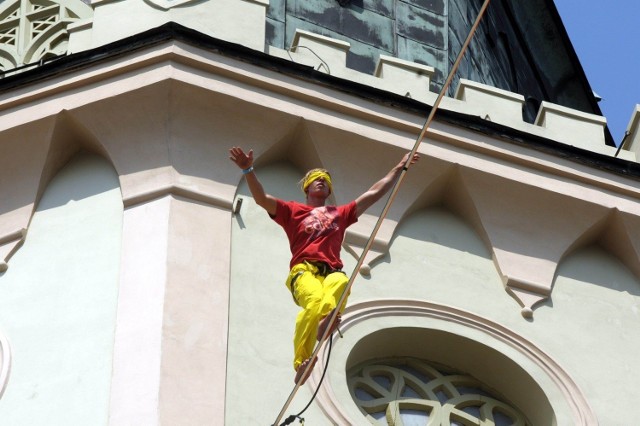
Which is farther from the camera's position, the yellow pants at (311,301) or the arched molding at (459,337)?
the arched molding at (459,337)

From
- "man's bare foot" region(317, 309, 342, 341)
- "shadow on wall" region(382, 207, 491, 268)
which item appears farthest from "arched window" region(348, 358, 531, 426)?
"man's bare foot" region(317, 309, 342, 341)

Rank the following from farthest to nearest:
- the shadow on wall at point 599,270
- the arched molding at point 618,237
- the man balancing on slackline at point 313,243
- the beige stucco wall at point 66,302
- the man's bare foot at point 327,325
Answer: the arched molding at point 618,237 < the shadow on wall at point 599,270 < the beige stucco wall at point 66,302 < the man balancing on slackline at point 313,243 < the man's bare foot at point 327,325

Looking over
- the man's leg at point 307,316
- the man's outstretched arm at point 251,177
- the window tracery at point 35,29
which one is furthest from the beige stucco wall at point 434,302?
the window tracery at point 35,29

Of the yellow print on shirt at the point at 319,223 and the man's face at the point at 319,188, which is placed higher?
the man's face at the point at 319,188

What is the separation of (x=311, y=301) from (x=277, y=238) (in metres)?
2.90

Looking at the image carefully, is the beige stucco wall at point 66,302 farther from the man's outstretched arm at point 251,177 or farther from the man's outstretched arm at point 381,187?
the man's outstretched arm at point 381,187

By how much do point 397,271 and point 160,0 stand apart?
127 inches

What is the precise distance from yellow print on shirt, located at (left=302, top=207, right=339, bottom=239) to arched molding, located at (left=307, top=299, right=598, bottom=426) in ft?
5.11

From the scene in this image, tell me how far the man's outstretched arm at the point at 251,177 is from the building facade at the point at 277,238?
4.45 ft

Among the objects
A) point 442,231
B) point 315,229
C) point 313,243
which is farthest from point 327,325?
point 442,231

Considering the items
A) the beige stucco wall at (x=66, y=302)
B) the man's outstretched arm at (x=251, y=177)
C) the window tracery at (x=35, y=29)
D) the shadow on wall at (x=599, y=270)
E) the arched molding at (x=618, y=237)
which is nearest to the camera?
the man's outstretched arm at (x=251, y=177)

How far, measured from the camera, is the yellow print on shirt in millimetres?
17016

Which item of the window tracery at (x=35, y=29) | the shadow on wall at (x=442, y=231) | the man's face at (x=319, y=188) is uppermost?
the window tracery at (x=35, y=29)

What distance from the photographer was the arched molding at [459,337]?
18.6m
